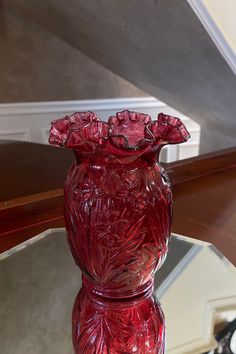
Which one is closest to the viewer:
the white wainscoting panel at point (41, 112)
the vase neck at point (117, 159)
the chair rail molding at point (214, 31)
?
the vase neck at point (117, 159)

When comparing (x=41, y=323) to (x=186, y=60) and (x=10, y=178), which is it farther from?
(x=186, y=60)

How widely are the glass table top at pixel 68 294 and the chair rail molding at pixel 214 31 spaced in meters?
0.62

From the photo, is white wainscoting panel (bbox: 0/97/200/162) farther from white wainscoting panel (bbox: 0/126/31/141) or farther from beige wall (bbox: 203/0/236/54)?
beige wall (bbox: 203/0/236/54)

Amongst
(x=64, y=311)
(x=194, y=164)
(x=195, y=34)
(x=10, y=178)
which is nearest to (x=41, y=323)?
(x=64, y=311)

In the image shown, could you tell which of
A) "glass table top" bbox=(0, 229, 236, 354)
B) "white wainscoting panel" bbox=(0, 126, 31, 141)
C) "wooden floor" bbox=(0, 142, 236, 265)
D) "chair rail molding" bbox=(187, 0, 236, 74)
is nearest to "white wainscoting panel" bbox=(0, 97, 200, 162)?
"white wainscoting panel" bbox=(0, 126, 31, 141)

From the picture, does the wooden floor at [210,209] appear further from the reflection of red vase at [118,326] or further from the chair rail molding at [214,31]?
the chair rail molding at [214,31]

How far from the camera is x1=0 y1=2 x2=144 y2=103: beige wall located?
1976 millimetres

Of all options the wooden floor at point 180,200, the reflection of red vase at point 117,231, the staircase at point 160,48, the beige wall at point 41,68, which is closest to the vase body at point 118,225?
the reflection of red vase at point 117,231

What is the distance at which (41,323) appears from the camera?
0.47 meters

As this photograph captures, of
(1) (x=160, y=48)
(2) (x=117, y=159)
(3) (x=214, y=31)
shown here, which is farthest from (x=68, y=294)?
(1) (x=160, y=48)

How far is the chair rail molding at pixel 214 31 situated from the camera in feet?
3.10

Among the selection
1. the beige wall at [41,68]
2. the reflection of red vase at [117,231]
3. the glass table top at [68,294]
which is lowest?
the glass table top at [68,294]

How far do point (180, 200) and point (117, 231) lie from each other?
0.45m

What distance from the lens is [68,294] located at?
0.53m
